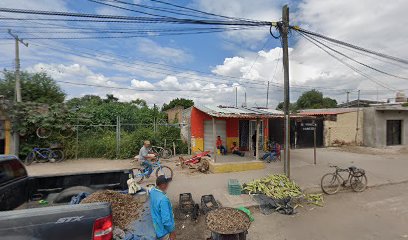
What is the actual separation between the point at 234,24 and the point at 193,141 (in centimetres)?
810

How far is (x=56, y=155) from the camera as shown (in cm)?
1270

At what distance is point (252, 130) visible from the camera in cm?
1566

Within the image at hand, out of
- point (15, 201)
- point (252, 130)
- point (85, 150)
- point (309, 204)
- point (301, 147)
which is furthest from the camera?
point (301, 147)

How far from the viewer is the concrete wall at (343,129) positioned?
1953 centimetres

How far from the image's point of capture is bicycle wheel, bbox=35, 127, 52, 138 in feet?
41.0

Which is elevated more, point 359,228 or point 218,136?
point 218,136

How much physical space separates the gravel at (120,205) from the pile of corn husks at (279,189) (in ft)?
12.8

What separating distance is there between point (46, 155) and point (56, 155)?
1.53 ft

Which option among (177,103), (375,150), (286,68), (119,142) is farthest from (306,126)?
(177,103)

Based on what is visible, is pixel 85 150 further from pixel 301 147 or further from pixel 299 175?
pixel 301 147

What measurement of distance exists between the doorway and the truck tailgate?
24.1 metres

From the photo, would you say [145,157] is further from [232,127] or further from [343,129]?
[343,129]

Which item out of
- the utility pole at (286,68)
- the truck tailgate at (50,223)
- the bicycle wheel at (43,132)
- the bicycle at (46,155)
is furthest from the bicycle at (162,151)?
the truck tailgate at (50,223)

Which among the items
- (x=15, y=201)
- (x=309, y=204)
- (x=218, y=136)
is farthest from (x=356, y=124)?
(x=15, y=201)
